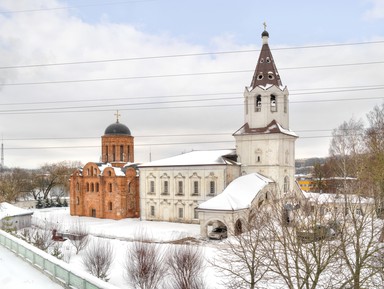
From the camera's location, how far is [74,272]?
9797 mm

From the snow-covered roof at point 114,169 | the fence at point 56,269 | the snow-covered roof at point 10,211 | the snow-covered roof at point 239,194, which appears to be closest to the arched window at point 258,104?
the snow-covered roof at point 239,194

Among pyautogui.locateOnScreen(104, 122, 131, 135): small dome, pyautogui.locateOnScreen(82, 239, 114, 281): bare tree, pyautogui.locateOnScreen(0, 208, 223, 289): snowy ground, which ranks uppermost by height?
pyautogui.locateOnScreen(104, 122, 131, 135): small dome

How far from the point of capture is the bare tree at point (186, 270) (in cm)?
1614

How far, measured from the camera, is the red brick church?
142 feet

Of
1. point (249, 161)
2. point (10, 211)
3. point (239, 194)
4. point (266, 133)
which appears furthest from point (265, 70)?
point (10, 211)

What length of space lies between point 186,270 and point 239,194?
15882 millimetres

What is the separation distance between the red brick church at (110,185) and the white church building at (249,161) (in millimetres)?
4734

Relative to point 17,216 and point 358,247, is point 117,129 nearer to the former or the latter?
point 17,216

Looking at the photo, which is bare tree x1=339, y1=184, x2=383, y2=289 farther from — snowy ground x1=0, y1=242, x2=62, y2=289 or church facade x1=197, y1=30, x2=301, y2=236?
church facade x1=197, y1=30, x2=301, y2=236

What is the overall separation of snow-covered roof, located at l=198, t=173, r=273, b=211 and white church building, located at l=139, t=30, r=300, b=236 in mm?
263

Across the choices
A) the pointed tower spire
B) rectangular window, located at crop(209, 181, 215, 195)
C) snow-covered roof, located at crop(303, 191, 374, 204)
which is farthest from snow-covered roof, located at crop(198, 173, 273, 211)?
snow-covered roof, located at crop(303, 191, 374, 204)

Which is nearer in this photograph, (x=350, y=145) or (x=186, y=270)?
(x=186, y=270)

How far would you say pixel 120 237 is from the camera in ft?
102

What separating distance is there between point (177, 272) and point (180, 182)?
2284cm
